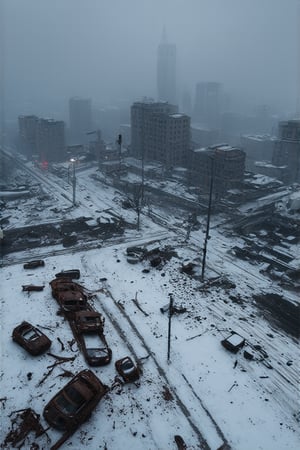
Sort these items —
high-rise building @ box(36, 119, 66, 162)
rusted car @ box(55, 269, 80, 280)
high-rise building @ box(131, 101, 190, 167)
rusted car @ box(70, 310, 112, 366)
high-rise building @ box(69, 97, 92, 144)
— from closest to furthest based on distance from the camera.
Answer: rusted car @ box(70, 310, 112, 366) < rusted car @ box(55, 269, 80, 280) < high-rise building @ box(131, 101, 190, 167) < high-rise building @ box(36, 119, 66, 162) < high-rise building @ box(69, 97, 92, 144)

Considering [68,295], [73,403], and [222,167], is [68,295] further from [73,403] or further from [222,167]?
[222,167]

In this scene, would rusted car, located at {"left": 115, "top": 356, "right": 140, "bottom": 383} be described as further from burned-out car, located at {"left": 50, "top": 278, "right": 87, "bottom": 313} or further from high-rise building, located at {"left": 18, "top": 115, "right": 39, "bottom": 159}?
high-rise building, located at {"left": 18, "top": 115, "right": 39, "bottom": 159}

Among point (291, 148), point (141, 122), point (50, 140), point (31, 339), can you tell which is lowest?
point (31, 339)

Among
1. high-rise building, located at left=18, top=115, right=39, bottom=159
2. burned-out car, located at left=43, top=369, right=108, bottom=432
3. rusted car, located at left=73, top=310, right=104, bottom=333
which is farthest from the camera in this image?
high-rise building, located at left=18, top=115, right=39, bottom=159

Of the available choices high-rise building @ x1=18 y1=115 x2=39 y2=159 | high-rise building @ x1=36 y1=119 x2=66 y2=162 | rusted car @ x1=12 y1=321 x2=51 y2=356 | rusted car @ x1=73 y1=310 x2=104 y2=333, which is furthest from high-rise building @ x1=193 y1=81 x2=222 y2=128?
rusted car @ x1=12 y1=321 x2=51 y2=356

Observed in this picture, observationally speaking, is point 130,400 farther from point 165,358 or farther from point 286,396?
point 286,396

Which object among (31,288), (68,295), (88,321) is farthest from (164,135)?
(88,321)
